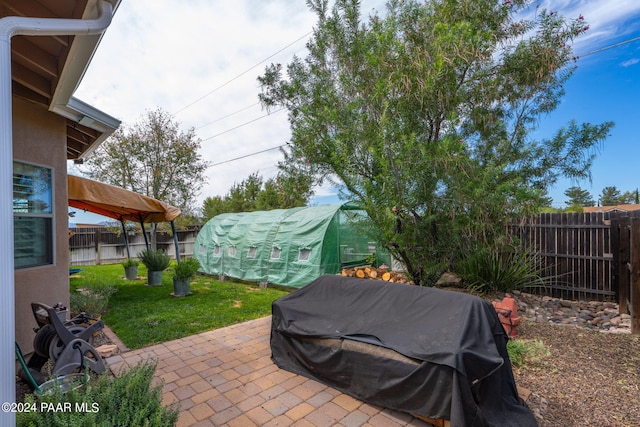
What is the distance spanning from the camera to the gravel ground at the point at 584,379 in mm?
2514

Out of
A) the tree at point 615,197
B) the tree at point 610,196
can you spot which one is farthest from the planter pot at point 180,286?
the tree at point 610,196

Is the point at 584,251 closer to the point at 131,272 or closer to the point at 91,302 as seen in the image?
the point at 91,302

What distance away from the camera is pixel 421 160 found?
3.65 metres

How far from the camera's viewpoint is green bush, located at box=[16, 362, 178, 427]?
1593 mm

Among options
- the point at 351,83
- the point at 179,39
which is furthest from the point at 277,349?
the point at 179,39

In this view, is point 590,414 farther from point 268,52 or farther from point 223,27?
point 268,52

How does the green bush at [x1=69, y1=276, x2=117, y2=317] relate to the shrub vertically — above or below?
below

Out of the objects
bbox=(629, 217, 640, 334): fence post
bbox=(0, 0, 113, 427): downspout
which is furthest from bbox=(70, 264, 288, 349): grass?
bbox=(629, 217, 640, 334): fence post

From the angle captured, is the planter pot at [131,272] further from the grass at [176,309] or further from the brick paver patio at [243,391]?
the brick paver patio at [243,391]

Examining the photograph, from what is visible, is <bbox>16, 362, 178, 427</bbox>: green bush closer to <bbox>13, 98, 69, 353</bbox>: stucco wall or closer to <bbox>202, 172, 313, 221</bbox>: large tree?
<bbox>13, 98, 69, 353</bbox>: stucco wall

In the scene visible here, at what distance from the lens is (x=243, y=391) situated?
9.77ft

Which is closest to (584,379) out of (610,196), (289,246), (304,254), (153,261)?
(304,254)

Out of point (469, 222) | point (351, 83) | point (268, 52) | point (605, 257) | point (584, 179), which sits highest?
point (268, 52)

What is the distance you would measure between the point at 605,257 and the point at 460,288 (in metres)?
2.65
